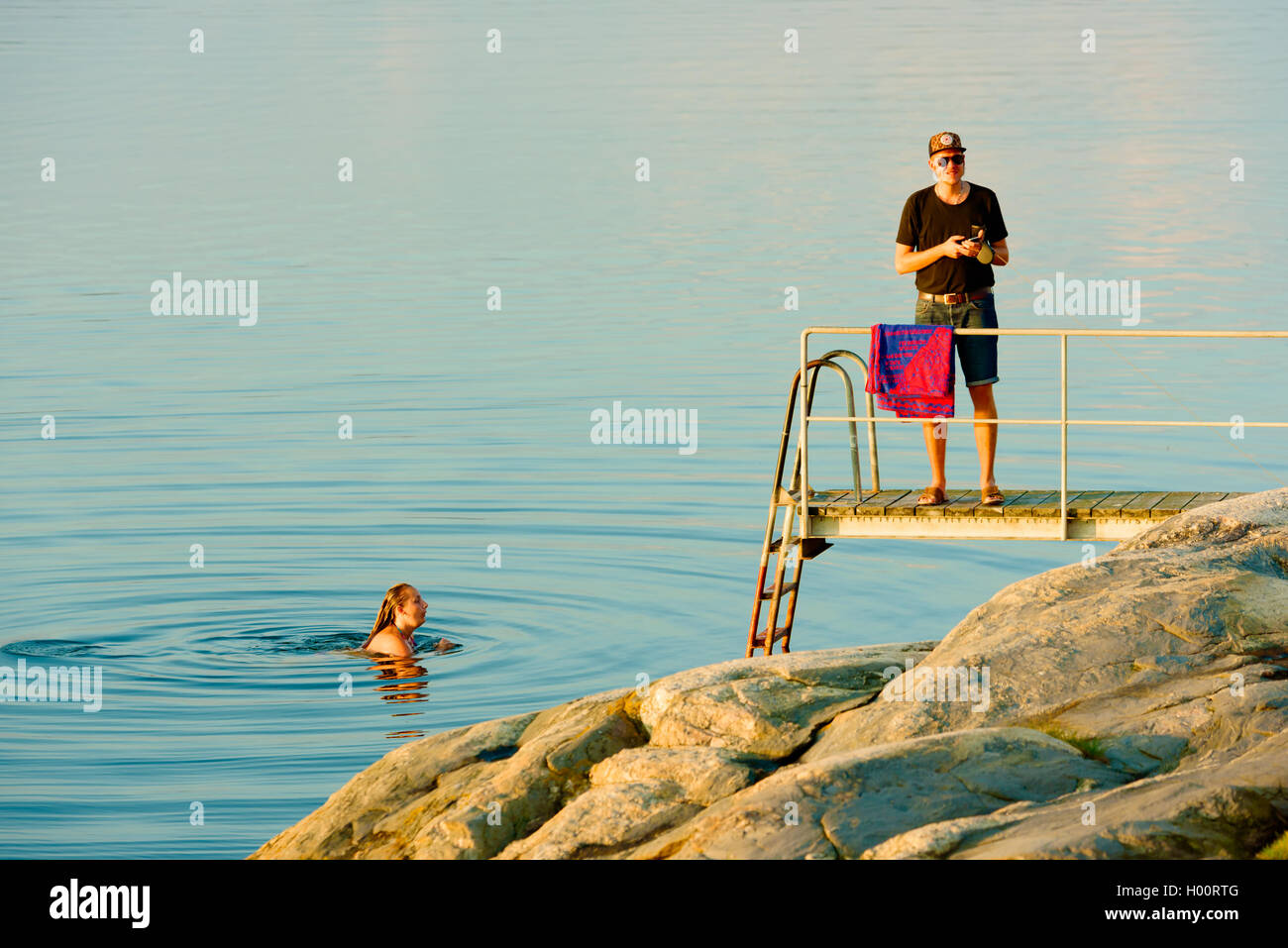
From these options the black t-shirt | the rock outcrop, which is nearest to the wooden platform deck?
the black t-shirt

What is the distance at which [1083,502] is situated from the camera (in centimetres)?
1279

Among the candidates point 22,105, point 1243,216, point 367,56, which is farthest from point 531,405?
Answer: point 367,56

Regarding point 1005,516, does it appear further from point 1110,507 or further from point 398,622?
point 398,622

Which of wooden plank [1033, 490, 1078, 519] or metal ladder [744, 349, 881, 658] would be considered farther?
metal ladder [744, 349, 881, 658]

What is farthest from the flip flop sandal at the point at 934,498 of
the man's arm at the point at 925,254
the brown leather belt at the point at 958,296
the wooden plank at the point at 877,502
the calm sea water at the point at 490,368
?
the calm sea water at the point at 490,368

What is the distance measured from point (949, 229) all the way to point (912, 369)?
3.18 feet

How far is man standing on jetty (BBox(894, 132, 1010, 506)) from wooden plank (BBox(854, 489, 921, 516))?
518 mm

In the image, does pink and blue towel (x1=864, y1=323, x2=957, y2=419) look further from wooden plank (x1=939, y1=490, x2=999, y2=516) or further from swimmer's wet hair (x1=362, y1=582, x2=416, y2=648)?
swimmer's wet hair (x1=362, y1=582, x2=416, y2=648)

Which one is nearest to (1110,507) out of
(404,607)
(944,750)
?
(944,750)

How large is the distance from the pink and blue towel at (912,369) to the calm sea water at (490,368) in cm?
338

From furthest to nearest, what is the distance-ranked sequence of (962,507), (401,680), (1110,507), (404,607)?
1. (401,680)
2. (404,607)
3. (962,507)
4. (1110,507)

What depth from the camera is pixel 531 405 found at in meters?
25.8

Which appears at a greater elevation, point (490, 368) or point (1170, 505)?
point (490, 368)

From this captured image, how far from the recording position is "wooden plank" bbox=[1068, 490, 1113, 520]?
41.1 ft
